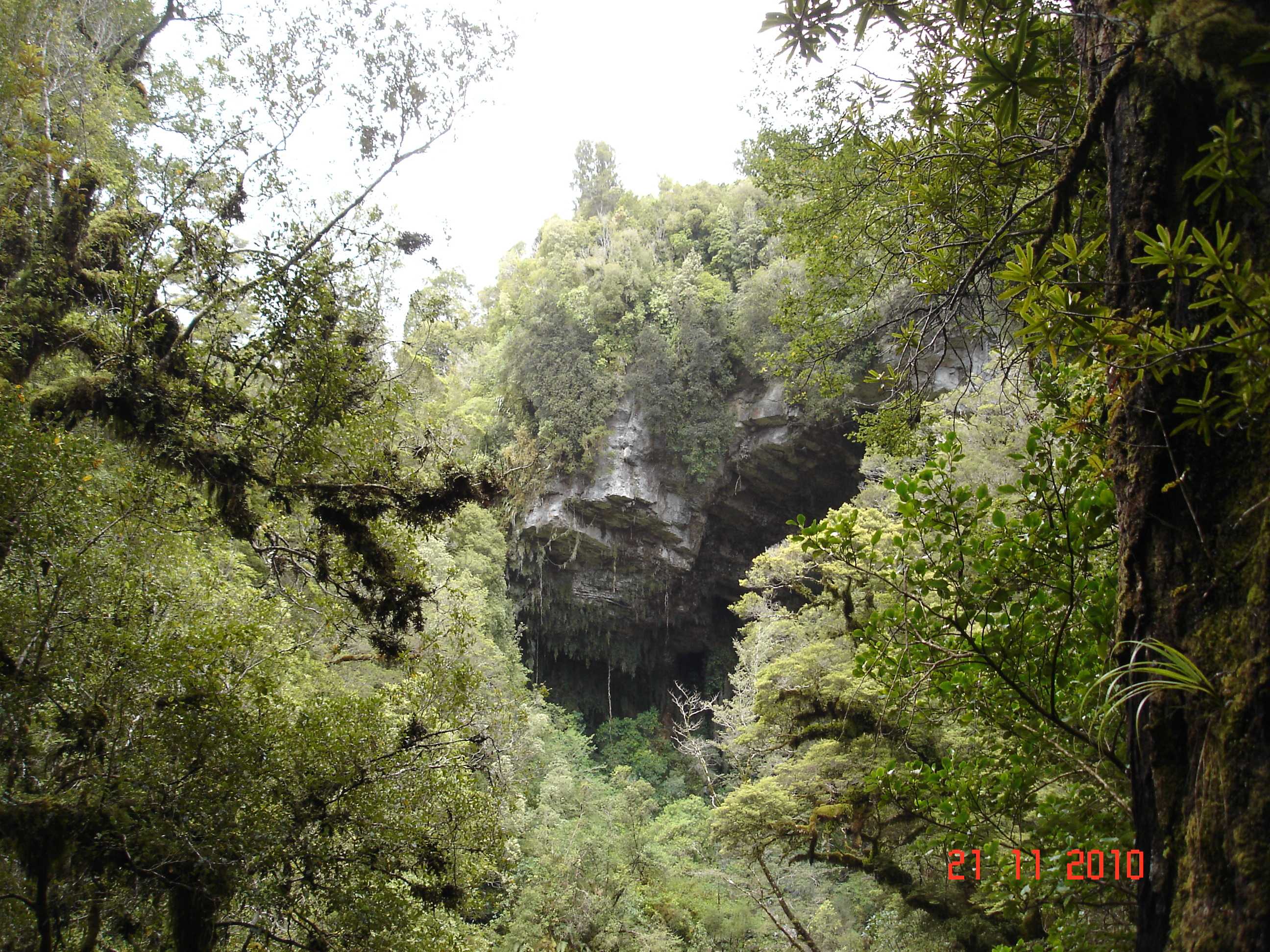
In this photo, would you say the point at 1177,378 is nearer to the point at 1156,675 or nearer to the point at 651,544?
the point at 1156,675

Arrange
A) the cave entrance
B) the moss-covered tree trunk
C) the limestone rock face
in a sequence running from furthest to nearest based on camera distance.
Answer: the cave entrance
the limestone rock face
the moss-covered tree trunk

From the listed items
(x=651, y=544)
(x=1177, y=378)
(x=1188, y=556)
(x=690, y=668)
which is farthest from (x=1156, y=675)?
(x=690, y=668)

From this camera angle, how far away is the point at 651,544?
55.1ft

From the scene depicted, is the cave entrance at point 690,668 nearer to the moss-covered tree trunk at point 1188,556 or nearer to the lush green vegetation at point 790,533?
the lush green vegetation at point 790,533

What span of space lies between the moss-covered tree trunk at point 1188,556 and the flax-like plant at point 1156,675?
3 cm

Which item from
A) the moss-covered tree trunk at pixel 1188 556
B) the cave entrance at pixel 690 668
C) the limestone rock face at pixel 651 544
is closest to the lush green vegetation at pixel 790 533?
the moss-covered tree trunk at pixel 1188 556

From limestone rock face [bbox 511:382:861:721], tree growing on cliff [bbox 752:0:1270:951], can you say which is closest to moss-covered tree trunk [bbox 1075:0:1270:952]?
tree growing on cliff [bbox 752:0:1270:951]

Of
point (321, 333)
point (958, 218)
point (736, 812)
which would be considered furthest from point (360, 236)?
point (736, 812)

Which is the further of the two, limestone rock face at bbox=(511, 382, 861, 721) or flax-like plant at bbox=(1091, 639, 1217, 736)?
limestone rock face at bbox=(511, 382, 861, 721)

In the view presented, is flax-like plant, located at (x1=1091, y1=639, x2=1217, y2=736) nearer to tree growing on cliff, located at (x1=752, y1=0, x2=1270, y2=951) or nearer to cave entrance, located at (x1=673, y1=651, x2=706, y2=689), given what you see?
tree growing on cliff, located at (x1=752, y1=0, x2=1270, y2=951)

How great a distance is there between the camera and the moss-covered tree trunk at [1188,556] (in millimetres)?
1133

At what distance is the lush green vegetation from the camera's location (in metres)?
1.39

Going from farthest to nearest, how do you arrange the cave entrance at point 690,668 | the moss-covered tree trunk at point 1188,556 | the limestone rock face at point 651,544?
the cave entrance at point 690,668, the limestone rock face at point 651,544, the moss-covered tree trunk at point 1188,556

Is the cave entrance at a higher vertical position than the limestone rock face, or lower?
lower
